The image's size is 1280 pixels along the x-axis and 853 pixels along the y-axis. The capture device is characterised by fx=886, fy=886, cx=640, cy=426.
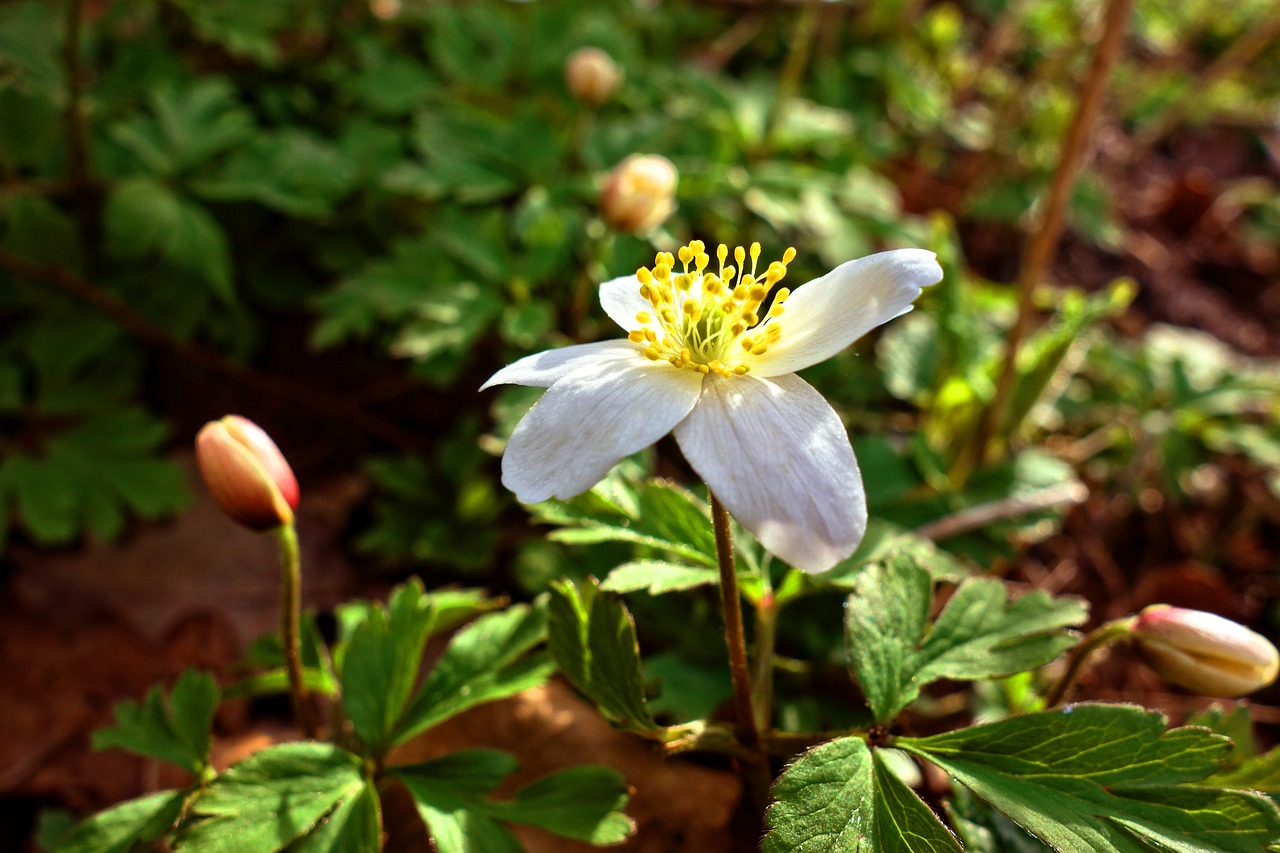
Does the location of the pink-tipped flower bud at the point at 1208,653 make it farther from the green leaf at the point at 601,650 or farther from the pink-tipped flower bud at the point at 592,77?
the pink-tipped flower bud at the point at 592,77

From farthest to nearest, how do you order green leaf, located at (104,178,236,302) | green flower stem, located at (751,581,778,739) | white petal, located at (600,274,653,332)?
green leaf, located at (104,178,236,302)
green flower stem, located at (751,581,778,739)
white petal, located at (600,274,653,332)

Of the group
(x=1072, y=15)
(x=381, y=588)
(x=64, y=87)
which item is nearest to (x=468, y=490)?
(x=381, y=588)

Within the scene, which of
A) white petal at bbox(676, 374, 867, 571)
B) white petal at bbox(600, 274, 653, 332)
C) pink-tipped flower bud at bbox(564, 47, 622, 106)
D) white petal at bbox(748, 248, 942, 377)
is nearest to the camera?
white petal at bbox(676, 374, 867, 571)

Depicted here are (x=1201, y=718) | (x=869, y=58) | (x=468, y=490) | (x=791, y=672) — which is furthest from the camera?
(x=869, y=58)

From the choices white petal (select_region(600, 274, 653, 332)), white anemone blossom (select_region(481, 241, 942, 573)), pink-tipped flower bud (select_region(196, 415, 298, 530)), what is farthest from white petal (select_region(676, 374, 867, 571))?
pink-tipped flower bud (select_region(196, 415, 298, 530))

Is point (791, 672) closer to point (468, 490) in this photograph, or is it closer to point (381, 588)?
point (468, 490)

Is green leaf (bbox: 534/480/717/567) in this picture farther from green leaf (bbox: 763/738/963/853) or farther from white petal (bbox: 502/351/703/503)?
green leaf (bbox: 763/738/963/853)
